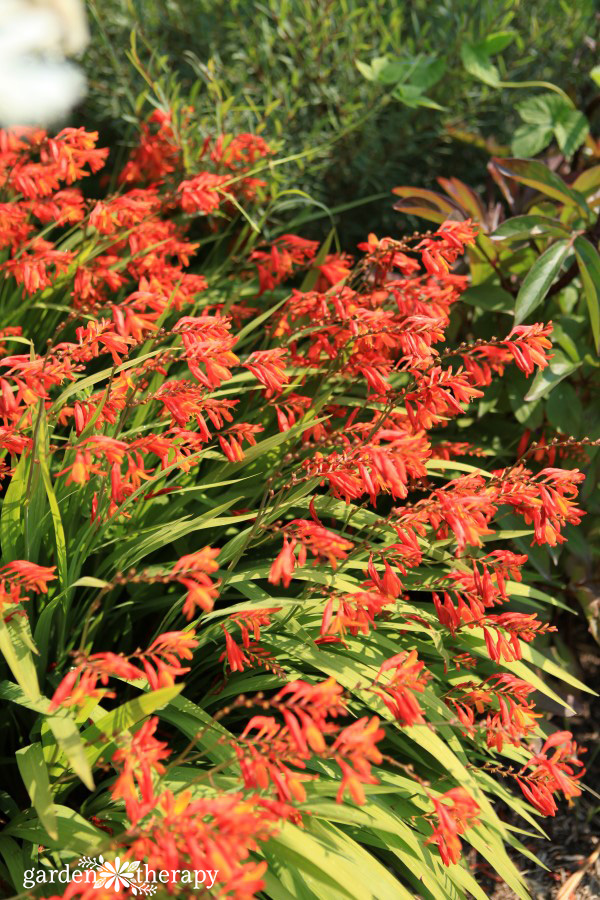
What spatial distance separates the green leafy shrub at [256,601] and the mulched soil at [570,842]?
0.57 ft

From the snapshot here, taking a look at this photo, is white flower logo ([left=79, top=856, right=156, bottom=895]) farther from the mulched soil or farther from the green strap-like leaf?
the mulched soil

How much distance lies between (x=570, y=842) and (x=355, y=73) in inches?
99.9

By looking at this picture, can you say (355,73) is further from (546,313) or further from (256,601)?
(256,601)

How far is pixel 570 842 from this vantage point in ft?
7.22

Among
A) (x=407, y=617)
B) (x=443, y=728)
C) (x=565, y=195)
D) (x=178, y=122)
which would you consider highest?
(x=178, y=122)

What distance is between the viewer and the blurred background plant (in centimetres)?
268

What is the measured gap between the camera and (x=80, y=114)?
10.8 feet

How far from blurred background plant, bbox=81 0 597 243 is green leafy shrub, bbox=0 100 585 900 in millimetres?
682

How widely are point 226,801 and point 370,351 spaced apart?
112 centimetres

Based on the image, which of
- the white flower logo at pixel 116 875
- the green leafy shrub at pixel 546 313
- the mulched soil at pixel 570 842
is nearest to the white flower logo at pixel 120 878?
the white flower logo at pixel 116 875

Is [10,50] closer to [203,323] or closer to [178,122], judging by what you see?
[178,122]

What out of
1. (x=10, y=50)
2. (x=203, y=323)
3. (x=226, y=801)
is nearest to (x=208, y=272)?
(x=203, y=323)

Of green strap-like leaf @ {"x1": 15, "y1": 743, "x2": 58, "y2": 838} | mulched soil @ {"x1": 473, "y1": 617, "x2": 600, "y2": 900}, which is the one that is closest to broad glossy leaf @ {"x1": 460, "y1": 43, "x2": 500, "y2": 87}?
mulched soil @ {"x1": 473, "y1": 617, "x2": 600, "y2": 900}

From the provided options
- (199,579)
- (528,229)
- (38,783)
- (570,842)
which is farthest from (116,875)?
(528,229)
